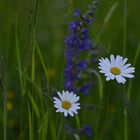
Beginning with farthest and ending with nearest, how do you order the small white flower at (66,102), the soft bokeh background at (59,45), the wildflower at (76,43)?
the soft bokeh background at (59,45)
the wildflower at (76,43)
the small white flower at (66,102)

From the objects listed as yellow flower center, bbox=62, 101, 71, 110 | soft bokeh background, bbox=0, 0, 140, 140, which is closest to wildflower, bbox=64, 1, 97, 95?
soft bokeh background, bbox=0, 0, 140, 140

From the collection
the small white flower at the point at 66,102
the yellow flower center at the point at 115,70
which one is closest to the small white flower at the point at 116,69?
the yellow flower center at the point at 115,70

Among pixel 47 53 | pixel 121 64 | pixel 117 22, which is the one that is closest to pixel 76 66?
pixel 121 64

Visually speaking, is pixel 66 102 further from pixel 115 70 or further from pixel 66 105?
pixel 115 70

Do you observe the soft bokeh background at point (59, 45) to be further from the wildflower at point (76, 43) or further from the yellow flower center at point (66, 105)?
the yellow flower center at point (66, 105)

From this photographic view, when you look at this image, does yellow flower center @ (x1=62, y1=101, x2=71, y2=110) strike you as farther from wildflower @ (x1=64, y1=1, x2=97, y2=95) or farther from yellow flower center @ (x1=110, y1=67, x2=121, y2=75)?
wildflower @ (x1=64, y1=1, x2=97, y2=95)

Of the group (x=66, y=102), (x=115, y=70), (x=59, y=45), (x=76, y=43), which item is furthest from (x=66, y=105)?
(x=59, y=45)

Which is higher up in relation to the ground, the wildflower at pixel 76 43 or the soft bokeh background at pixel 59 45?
the soft bokeh background at pixel 59 45

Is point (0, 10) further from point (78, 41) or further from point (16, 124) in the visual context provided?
point (78, 41)
